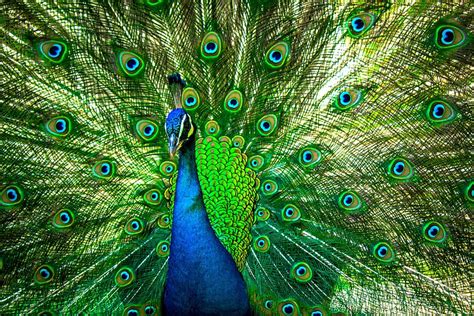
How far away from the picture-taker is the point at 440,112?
81.0 inches

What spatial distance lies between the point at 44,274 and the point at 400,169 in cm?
158

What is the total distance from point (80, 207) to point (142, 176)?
0.98 ft

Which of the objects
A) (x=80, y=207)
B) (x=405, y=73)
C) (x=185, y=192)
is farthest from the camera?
(x=80, y=207)

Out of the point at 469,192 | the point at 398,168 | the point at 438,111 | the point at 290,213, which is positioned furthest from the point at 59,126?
the point at 469,192

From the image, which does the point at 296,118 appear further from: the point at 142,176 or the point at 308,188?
the point at 142,176

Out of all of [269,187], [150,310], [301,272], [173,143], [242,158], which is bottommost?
[150,310]

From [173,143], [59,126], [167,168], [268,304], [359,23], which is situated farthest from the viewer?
[167,168]

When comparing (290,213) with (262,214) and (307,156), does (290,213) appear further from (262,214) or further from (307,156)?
(307,156)

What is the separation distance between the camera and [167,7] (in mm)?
2100

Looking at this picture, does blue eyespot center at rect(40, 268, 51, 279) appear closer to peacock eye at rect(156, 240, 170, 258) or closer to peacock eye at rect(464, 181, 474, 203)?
peacock eye at rect(156, 240, 170, 258)

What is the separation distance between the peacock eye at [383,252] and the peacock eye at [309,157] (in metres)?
0.45

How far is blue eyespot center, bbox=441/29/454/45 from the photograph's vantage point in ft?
6.40

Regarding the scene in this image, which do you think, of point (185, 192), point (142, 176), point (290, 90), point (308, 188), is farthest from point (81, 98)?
point (308, 188)


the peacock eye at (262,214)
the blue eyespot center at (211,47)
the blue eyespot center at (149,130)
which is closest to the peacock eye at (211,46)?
the blue eyespot center at (211,47)
